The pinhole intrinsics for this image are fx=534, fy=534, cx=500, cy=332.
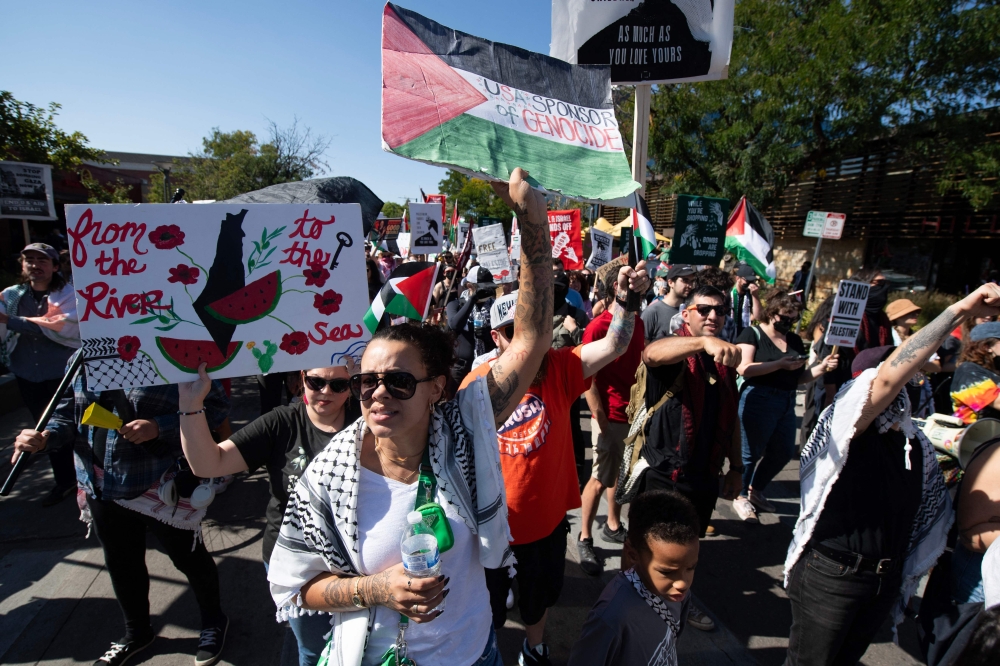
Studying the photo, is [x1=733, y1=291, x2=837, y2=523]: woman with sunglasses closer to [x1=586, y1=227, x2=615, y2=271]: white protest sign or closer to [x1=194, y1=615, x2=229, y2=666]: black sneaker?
[x1=586, y1=227, x2=615, y2=271]: white protest sign

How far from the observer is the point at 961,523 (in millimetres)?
2080

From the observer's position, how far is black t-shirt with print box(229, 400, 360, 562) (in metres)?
2.24

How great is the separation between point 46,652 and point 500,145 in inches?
141

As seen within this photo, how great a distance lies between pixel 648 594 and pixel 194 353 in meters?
1.78

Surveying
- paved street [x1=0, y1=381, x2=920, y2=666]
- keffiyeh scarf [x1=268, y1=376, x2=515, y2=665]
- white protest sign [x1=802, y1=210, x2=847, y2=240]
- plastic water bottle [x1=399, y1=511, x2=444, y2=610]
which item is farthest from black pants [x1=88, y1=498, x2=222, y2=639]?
white protest sign [x1=802, y1=210, x2=847, y2=240]

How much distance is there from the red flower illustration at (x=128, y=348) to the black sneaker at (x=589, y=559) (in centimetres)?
295

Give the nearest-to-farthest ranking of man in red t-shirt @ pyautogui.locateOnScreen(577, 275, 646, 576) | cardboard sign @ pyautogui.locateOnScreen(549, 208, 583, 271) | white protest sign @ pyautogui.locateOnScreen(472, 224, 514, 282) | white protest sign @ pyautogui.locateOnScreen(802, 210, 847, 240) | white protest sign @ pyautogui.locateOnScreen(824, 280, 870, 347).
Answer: white protest sign @ pyautogui.locateOnScreen(824, 280, 870, 347)
man in red t-shirt @ pyautogui.locateOnScreen(577, 275, 646, 576)
white protest sign @ pyautogui.locateOnScreen(472, 224, 514, 282)
cardboard sign @ pyautogui.locateOnScreen(549, 208, 583, 271)
white protest sign @ pyautogui.locateOnScreen(802, 210, 847, 240)

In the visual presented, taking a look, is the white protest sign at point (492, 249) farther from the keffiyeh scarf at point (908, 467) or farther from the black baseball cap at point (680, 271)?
the keffiyeh scarf at point (908, 467)

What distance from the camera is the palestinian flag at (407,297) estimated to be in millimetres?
3115

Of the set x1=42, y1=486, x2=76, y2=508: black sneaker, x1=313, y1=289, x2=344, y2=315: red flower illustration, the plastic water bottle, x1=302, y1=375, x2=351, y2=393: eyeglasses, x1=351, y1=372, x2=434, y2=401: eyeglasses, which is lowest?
x1=42, y1=486, x2=76, y2=508: black sneaker

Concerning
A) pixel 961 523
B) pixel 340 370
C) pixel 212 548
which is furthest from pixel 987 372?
pixel 212 548

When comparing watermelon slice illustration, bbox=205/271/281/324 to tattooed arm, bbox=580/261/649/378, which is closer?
watermelon slice illustration, bbox=205/271/281/324

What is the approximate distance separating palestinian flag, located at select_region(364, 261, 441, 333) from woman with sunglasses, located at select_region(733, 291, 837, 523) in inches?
95.4

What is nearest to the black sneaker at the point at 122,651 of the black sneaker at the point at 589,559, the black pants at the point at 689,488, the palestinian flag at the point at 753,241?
the black sneaker at the point at 589,559
